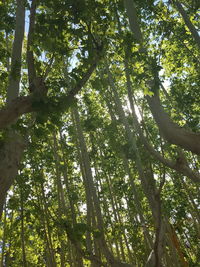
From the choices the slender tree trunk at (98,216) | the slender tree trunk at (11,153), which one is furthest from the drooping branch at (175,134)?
the slender tree trunk at (11,153)

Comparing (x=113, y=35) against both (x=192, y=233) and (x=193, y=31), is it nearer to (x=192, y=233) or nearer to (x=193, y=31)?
(x=193, y=31)

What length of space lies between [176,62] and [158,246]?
8.91 m

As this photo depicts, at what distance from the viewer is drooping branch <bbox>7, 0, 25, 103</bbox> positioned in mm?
3088

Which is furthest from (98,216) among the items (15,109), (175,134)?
(15,109)

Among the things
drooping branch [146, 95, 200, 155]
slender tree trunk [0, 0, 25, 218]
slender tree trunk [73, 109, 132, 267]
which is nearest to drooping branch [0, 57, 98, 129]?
slender tree trunk [0, 0, 25, 218]

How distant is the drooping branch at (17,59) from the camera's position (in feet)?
10.1

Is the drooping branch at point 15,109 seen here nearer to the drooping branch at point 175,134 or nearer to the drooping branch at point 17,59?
the drooping branch at point 17,59

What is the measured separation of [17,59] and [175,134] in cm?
254

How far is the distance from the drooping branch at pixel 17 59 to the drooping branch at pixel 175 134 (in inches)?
70.0

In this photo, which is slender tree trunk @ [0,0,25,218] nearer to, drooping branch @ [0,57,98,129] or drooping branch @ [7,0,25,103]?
drooping branch @ [7,0,25,103]

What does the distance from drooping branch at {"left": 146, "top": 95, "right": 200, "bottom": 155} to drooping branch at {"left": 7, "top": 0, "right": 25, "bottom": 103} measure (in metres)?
1.78

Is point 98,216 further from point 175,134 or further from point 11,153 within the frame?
point 175,134

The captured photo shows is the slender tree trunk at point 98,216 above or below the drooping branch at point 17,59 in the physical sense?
below

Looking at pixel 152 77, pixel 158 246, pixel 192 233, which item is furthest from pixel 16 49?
pixel 192 233
